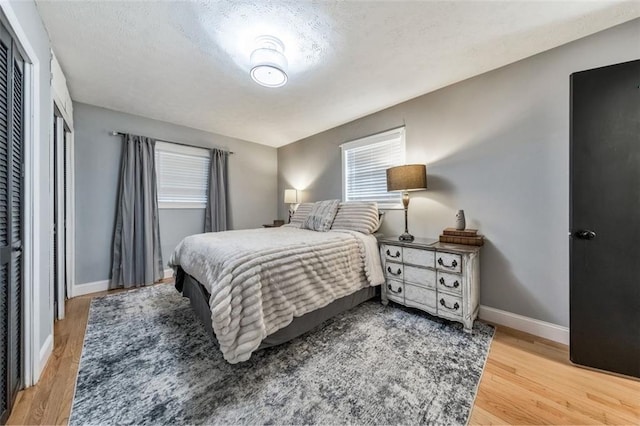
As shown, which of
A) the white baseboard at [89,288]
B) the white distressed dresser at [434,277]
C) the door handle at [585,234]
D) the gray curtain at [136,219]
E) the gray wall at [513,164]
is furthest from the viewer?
the gray curtain at [136,219]

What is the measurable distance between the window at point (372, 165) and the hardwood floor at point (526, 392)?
181 centimetres

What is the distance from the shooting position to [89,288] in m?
3.00

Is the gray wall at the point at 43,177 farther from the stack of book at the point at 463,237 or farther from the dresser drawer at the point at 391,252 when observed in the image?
the stack of book at the point at 463,237

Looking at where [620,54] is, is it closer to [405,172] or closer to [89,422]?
[405,172]

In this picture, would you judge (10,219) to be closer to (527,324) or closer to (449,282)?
(449,282)

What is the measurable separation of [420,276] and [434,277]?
0.42ft

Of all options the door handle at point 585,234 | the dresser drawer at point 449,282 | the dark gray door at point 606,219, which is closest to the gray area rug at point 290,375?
the dresser drawer at point 449,282

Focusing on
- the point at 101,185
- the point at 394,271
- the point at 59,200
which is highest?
the point at 101,185

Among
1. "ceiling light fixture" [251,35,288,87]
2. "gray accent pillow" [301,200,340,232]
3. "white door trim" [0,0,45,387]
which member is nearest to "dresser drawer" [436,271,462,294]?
"gray accent pillow" [301,200,340,232]

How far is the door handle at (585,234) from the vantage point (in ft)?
5.10

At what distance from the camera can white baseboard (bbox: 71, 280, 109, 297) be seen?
2.89m

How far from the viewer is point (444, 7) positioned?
1.55m

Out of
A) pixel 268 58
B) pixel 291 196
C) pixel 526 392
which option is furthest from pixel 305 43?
pixel 526 392

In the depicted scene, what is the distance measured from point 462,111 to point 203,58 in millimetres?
2508
